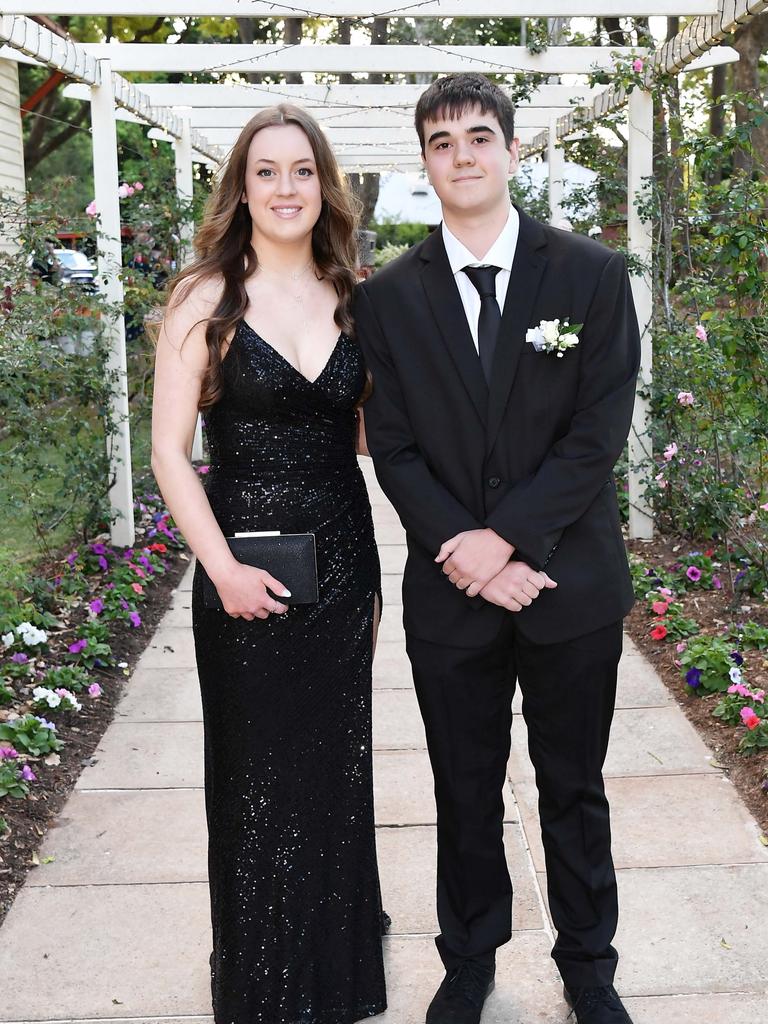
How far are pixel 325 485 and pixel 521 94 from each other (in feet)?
21.6

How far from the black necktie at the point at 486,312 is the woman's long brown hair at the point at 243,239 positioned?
34 cm

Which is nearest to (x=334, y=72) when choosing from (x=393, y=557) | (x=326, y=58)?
(x=326, y=58)

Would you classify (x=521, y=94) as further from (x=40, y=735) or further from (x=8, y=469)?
(x=40, y=735)

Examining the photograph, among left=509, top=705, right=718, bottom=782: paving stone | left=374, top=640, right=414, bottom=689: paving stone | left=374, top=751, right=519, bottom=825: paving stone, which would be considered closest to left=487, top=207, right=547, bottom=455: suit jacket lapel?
left=374, top=751, right=519, bottom=825: paving stone

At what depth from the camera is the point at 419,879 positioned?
3.77 m

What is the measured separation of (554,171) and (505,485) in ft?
28.7

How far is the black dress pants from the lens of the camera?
286cm

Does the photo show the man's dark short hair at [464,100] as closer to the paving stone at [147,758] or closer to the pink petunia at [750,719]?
the pink petunia at [750,719]

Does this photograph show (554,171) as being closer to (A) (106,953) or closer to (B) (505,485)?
(B) (505,485)

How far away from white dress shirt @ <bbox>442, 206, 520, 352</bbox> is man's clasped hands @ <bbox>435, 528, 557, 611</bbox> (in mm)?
456

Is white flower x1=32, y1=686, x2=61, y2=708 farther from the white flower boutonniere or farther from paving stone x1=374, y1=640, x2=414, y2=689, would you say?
the white flower boutonniere

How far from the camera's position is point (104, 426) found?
7328 mm

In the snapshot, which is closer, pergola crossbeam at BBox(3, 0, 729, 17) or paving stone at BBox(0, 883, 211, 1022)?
paving stone at BBox(0, 883, 211, 1022)

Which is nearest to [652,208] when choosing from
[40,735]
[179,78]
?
[40,735]
